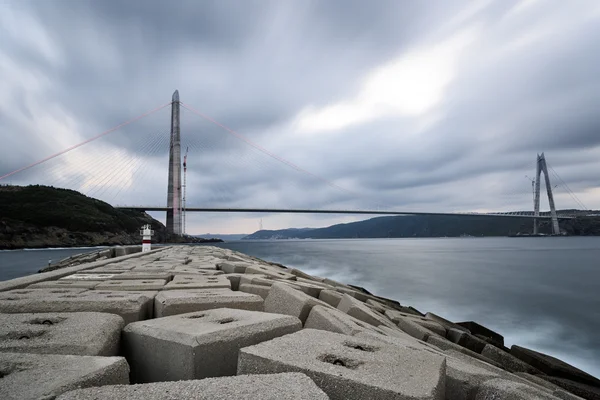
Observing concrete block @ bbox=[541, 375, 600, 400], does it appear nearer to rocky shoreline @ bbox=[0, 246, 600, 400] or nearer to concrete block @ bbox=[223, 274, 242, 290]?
rocky shoreline @ bbox=[0, 246, 600, 400]

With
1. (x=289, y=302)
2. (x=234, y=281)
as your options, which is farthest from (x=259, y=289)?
(x=234, y=281)

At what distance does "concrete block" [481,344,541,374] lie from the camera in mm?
3770

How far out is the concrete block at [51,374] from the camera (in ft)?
3.04

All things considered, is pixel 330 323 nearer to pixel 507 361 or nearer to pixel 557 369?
pixel 507 361

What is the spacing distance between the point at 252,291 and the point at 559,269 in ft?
69.5

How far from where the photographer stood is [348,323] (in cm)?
193

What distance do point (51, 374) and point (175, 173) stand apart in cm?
3370

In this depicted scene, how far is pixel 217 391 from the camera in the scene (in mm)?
920

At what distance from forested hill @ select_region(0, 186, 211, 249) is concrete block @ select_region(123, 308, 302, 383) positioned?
125ft

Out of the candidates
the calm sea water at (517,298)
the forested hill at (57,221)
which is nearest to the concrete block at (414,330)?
the calm sea water at (517,298)

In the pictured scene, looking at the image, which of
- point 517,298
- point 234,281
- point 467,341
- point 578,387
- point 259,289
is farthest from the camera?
point 517,298

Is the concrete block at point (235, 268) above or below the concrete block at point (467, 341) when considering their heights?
above

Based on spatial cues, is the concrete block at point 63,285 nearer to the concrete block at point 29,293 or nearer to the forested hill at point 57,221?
the concrete block at point 29,293

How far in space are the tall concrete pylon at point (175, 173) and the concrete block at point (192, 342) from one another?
109 feet
